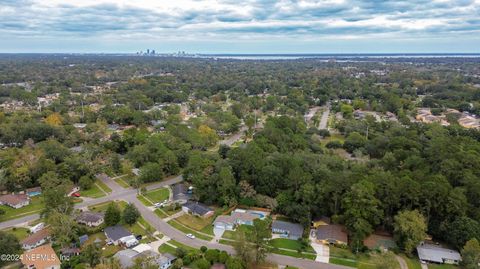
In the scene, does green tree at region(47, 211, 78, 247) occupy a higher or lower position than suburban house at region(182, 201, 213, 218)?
higher

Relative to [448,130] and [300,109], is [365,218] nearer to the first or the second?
[448,130]

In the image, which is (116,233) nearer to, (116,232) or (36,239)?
(116,232)

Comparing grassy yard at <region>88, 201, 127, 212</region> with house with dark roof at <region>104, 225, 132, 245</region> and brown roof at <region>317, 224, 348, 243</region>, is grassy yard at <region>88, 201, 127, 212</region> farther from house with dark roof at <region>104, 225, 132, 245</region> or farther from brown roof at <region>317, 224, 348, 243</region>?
brown roof at <region>317, 224, 348, 243</region>

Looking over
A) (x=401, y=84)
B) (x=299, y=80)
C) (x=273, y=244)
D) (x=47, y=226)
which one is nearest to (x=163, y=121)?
(x=47, y=226)

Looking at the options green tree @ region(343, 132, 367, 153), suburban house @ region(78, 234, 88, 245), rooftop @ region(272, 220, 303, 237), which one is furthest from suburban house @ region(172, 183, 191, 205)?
green tree @ region(343, 132, 367, 153)

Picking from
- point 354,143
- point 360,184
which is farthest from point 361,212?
point 354,143

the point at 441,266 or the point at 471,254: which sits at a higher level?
the point at 471,254

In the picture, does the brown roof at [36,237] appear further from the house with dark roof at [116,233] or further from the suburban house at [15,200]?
the suburban house at [15,200]
